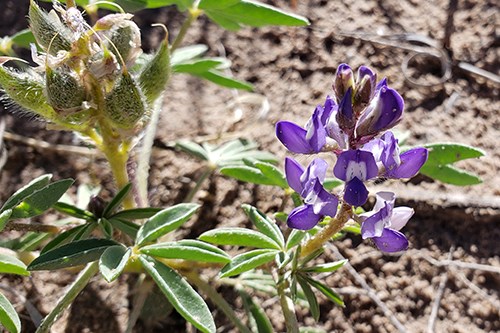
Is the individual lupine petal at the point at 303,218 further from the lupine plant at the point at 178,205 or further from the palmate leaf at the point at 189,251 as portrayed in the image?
the palmate leaf at the point at 189,251

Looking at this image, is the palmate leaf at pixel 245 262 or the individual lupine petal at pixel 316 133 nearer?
the individual lupine petal at pixel 316 133

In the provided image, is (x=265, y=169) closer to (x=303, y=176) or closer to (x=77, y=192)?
(x=303, y=176)

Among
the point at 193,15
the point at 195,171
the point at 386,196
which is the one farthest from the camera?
the point at 195,171

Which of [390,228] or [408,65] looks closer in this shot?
[390,228]

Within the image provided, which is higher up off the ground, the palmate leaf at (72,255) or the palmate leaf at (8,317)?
the palmate leaf at (72,255)

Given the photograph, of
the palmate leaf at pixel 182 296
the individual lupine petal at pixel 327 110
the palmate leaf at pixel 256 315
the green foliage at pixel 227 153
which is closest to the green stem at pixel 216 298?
the palmate leaf at pixel 256 315

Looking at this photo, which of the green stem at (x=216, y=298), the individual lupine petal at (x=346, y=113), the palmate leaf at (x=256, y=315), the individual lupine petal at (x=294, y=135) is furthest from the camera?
the palmate leaf at (x=256, y=315)

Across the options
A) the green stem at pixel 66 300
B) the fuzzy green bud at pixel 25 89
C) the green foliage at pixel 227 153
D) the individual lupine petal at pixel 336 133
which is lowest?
the green foliage at pixel 227 153

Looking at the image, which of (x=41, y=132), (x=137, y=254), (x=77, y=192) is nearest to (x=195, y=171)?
(x=77, y=192)
